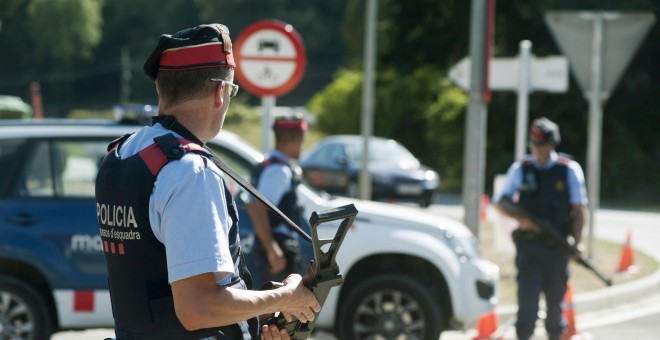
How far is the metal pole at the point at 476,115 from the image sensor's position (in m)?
10.3

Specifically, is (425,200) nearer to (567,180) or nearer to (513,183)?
(513,183)

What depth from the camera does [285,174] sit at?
6.50 meters

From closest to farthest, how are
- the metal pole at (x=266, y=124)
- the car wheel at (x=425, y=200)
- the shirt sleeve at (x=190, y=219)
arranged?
the shirt sleeve at (x=190, y=219), the metal pole at (x=266, y=124), the car wheel at (x=425, y=200)

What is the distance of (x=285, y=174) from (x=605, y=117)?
2688 centimetres

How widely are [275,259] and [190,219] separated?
377cm

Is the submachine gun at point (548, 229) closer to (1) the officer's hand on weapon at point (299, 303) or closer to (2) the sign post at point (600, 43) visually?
(1) the officer's hand on weapon at point (299, 303)

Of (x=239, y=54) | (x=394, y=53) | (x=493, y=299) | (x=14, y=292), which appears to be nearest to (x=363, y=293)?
(x=493, y=299)

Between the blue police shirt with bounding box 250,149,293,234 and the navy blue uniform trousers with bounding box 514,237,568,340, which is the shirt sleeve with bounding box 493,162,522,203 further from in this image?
the blue police shirt with bounding box 250,149,293,234

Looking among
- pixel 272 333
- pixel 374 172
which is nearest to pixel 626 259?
pixel 374 172

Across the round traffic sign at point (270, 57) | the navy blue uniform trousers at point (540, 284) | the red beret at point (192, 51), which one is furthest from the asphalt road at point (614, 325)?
the red beret at point (192, 51)

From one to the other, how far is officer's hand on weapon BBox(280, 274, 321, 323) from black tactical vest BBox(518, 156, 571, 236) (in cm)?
512

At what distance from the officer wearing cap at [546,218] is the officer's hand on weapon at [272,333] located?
4.94 meters

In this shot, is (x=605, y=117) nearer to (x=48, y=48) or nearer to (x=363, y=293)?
(x=363, y=293)

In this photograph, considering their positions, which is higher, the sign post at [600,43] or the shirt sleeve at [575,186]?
the sign post at [600,43]
